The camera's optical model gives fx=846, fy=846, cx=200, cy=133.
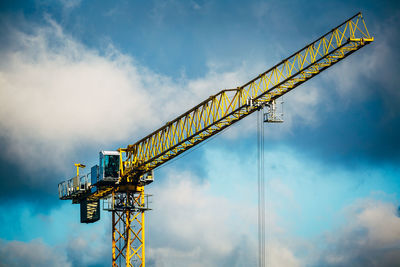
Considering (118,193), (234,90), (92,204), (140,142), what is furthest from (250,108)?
(92,204)

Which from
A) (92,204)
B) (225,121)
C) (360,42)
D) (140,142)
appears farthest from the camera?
(92,204)

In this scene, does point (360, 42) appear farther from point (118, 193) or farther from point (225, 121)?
point (118, 193)

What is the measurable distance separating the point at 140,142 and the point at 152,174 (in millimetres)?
5637

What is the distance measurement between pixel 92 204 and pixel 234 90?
3838 cm

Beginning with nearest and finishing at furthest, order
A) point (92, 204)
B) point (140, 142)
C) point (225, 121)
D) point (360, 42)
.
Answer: point (360, 42), point (225, 121), point (140, 142), point (92, 204)

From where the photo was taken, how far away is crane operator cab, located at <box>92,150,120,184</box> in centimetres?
11969

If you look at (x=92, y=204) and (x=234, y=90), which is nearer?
(x=234, y=90)

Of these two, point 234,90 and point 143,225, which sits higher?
point 234,90

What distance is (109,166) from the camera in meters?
120

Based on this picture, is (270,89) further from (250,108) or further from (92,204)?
(92,204)

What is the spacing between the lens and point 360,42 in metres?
98.7

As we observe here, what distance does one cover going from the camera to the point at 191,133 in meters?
109

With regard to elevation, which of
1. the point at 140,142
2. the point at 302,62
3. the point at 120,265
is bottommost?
the point at 120,265

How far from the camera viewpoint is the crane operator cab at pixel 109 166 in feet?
393
